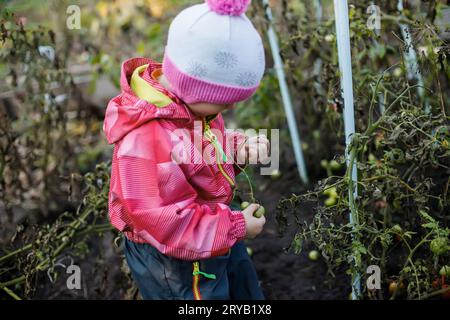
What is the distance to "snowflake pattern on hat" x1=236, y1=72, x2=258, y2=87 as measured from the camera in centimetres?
151

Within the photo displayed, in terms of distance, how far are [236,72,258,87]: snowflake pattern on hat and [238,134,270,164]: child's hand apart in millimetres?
275

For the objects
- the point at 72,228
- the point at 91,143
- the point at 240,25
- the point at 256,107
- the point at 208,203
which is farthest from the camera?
the point at 91,143

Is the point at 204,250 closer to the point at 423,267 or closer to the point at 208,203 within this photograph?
the point at 208,203

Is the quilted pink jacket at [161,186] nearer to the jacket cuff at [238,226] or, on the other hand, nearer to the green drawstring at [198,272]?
the jacket cuff at [238,226]

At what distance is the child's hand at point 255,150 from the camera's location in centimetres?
177

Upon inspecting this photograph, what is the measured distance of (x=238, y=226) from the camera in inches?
63.2

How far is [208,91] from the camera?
5.01ft

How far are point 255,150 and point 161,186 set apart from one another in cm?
34

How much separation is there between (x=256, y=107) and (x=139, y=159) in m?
1.55

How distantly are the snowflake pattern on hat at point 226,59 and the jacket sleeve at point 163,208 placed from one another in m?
0.25

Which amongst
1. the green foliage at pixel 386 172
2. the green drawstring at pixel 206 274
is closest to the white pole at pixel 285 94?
the green foliage at pixel 386 172

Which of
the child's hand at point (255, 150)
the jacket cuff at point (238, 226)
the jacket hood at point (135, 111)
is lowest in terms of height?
the jacket cuff at point (238, 226)
